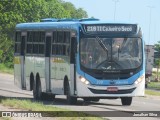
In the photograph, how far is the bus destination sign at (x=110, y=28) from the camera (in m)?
25.3

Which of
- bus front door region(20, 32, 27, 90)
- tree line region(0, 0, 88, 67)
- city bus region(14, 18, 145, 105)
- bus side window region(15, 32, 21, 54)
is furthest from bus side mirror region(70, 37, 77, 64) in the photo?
tree line region(0, 0, 88, 67)

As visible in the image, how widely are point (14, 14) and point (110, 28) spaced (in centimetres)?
5901

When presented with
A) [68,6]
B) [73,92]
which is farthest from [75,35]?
[68,6]

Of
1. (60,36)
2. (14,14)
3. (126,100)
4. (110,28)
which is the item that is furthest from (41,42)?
(14,14)

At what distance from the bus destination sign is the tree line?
5277cm

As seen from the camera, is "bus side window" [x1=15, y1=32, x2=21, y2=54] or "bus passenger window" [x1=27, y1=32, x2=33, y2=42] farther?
"bus side window" [x1=15, y1=32, x2=21, y2=54]

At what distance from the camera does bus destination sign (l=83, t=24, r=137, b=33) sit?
25.3 meters

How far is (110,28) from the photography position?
83.6 feet

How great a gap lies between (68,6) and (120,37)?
134m

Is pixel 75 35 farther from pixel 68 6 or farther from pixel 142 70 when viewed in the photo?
pixel 68 6

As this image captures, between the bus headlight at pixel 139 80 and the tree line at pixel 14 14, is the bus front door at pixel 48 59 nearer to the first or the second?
the bus headlight at pixel 139 80

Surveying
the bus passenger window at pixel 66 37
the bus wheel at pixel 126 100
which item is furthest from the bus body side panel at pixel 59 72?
the bus wheel at pixel 126 100

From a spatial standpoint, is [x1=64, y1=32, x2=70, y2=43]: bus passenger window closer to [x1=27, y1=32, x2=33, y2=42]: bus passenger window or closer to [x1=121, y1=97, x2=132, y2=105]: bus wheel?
[x1=121, y1=97, x2=132, y2=105]: bus wheel

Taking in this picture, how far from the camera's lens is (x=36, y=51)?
28.3 m
